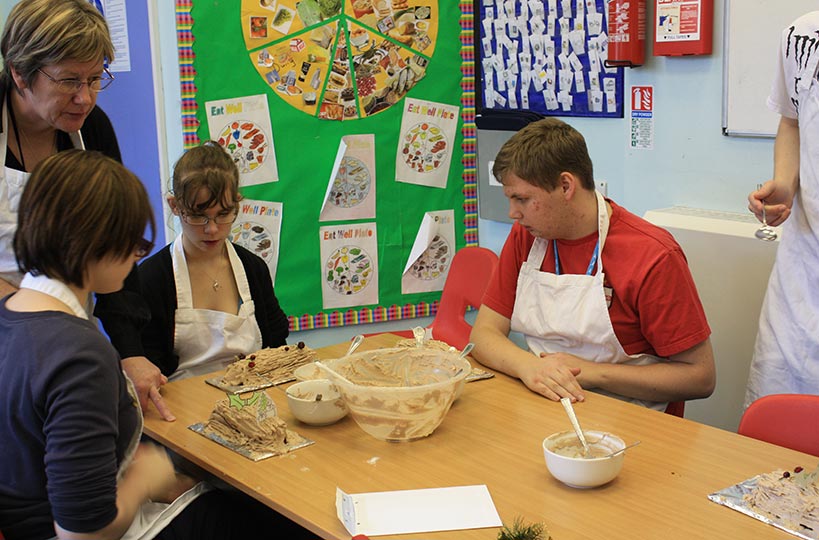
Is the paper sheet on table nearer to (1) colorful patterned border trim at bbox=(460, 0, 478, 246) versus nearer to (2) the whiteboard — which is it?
(2) the whiteboard

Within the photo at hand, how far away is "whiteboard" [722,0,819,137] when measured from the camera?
3.02 meters

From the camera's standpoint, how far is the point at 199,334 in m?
2.71

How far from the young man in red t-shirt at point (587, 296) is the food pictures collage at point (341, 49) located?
1577mm

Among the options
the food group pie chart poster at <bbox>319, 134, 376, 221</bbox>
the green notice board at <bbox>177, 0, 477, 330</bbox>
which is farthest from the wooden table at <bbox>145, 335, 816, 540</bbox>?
the food group pie chart poster at <bbox>319, 134, 376, 221</bbox>

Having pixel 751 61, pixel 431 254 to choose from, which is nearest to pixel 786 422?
pixel 751 61

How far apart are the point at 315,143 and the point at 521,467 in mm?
2362

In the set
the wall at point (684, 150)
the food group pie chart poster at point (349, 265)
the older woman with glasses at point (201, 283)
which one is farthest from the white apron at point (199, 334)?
the wall at point (684, 150)

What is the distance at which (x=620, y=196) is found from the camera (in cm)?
369

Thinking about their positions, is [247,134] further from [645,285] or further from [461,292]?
[645,285]

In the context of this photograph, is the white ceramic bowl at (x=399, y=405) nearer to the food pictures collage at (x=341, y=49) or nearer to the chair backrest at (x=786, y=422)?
the chair backrest at (x=786, y=422)

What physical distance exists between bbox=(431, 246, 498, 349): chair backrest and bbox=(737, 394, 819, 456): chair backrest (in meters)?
1.69

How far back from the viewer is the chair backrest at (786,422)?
6.47 ft

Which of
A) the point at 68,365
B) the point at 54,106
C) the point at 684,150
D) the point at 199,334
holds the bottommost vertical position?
the point at 199,334

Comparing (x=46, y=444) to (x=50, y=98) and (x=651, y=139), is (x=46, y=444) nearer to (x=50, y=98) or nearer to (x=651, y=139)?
(x=50, y=98)
